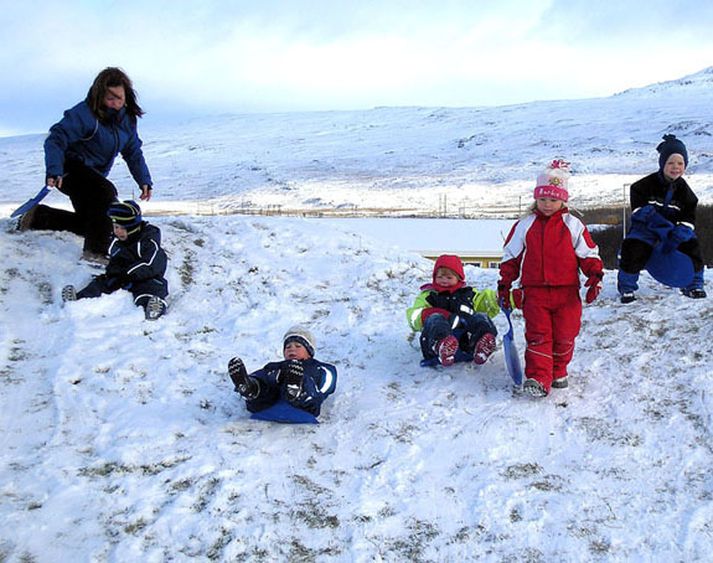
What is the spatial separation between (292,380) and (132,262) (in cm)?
303

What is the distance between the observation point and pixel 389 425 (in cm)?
443

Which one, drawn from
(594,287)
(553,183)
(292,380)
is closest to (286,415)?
(292,380)

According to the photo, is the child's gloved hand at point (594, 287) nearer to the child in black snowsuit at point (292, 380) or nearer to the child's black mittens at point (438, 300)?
the child's black mittens at point (438, 300)

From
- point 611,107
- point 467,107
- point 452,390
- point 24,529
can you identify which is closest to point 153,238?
point 452,390

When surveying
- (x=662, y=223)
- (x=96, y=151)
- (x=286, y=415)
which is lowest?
(x=286, y=415)

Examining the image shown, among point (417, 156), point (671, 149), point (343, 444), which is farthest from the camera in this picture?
point (417, 156)

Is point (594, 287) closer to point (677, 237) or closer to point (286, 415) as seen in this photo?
point (286, 415)

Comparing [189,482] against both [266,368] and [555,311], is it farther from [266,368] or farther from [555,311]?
[555,311]

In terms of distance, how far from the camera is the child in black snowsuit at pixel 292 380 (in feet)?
14.0

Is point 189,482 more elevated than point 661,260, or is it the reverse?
point 661,260

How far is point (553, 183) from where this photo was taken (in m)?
4.85

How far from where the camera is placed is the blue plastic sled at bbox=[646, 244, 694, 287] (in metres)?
6.51

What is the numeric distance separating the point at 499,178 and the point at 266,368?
237 ft

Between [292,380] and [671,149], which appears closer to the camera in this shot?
[292,380]
